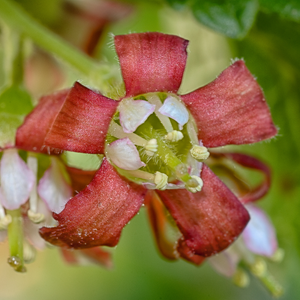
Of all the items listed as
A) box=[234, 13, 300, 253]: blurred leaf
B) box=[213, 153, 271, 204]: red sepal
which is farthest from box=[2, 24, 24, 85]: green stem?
box=[234, 13, 300, 253]: blurred leaf

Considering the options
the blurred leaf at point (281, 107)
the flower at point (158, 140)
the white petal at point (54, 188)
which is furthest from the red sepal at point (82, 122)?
the blurred leaf at point (281, 107)

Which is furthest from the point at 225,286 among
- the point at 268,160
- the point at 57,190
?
the point at 57,190

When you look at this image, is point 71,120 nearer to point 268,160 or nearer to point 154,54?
point 154,54

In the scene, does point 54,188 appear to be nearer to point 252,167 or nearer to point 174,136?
point 174,136

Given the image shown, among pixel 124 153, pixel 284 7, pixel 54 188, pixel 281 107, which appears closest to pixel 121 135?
pixel 124 153

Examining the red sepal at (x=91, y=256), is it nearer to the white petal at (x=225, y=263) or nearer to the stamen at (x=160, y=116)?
the white petal at (x=225, y=263)

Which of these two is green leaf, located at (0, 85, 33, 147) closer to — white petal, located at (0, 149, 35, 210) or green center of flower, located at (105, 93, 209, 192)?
white petal, located at (0, 149, 35, 210)
